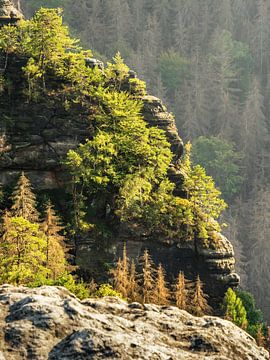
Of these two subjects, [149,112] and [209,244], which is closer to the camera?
[209,244]

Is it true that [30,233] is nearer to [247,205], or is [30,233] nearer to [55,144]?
[55,144]

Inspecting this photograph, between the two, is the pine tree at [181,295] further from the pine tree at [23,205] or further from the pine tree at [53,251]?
the pine tree at [23,205]

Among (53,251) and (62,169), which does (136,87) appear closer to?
(62,169)

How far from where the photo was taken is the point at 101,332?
814 cm

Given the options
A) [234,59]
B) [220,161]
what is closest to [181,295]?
[220,161]

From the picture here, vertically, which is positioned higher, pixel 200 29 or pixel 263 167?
pixel 200 29

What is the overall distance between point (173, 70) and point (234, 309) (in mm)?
90136

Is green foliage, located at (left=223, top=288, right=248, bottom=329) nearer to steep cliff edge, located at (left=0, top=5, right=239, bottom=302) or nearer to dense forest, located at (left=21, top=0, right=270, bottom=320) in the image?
steep cliff edge, located at (left=0, top=5, right=239, bottom=302)

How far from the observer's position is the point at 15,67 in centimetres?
3969

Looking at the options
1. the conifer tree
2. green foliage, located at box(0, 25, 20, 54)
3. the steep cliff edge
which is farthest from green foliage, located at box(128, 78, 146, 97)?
the conifer tree

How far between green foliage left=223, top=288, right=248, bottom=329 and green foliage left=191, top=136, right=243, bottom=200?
58.6m

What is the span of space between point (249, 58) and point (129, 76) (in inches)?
3327

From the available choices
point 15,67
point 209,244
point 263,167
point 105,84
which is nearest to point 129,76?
point 105,84

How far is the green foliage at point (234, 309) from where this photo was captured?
120 ft
